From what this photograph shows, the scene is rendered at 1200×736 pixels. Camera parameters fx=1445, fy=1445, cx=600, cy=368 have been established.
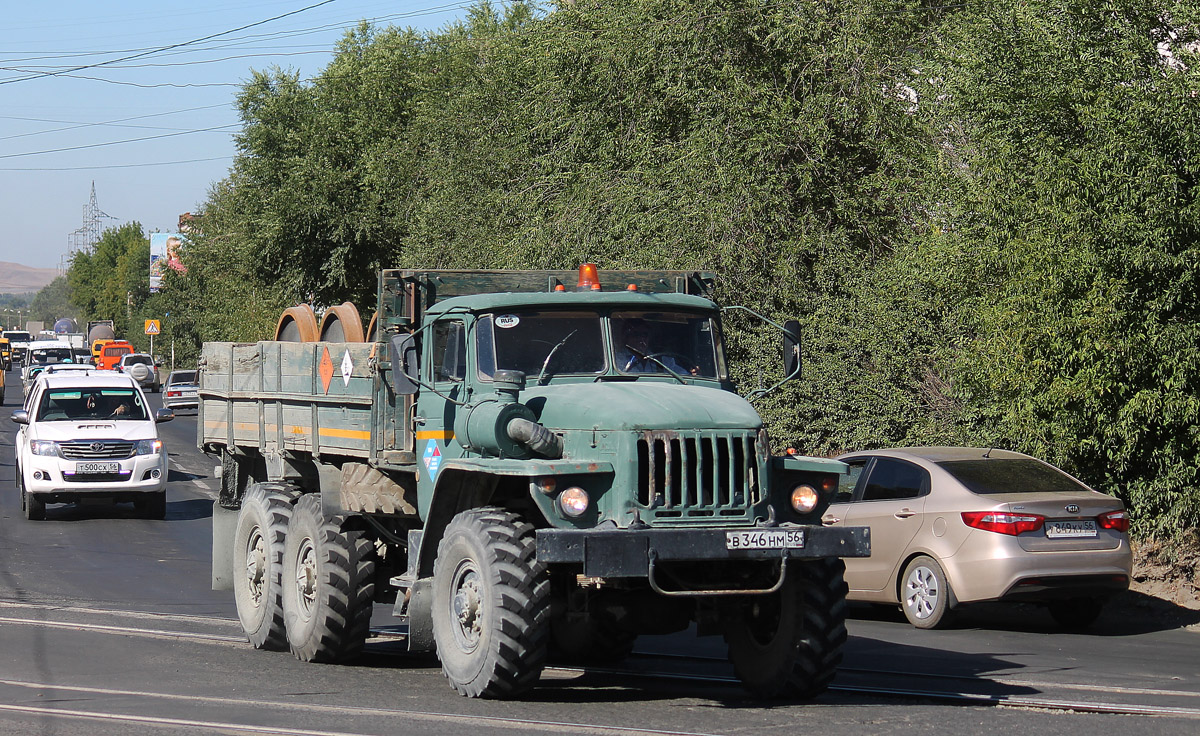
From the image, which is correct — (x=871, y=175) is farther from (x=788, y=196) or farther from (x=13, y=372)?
(x=13, y=372)

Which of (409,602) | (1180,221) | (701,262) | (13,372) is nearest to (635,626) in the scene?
(409,602)

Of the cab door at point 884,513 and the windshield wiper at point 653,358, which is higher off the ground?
the windshield wiper at point 653,358

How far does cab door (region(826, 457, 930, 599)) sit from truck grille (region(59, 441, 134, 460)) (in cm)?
1240

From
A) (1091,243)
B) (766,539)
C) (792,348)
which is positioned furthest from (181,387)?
(766,539)

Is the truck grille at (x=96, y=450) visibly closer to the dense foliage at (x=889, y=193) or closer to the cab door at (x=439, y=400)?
the dense foliage at (x=889, y=193)

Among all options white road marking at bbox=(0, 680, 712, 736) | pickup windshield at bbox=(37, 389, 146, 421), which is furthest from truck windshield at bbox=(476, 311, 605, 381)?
pickup windshield at bbox=(37, 389, 146, 421)

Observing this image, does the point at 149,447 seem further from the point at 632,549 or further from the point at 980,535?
the point at 632,549

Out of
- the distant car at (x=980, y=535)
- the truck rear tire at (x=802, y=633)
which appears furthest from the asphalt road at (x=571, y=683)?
the distant car at (x=980, y=535)

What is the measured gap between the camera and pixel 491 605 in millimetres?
7996

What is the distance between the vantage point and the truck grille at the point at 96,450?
2147 centimetres

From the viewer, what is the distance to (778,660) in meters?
8.59

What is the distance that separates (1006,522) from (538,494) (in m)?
5.25

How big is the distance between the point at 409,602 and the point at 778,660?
2332 mm

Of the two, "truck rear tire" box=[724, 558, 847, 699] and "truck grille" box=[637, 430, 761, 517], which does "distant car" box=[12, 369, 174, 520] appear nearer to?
"truck rear tire" box=[724, 558, 847, 699]
